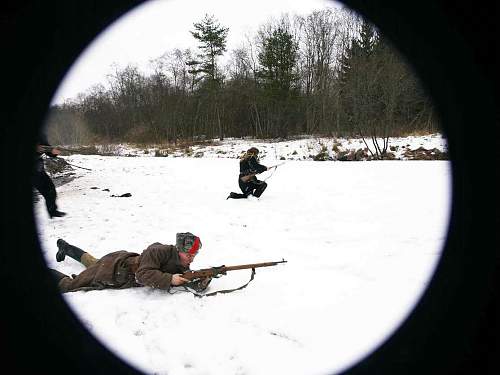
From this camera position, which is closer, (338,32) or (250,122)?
(338,32)

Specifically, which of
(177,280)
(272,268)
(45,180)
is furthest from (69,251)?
(45,180)

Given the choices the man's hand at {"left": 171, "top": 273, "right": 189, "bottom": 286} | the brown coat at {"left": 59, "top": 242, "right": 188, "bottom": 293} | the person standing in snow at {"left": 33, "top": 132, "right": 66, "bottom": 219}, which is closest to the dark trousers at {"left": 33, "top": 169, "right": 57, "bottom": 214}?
the person standing in snow at {"left": 33, "top": 132, "right": 66, "bottom": 219}

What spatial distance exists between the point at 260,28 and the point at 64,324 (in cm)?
3316

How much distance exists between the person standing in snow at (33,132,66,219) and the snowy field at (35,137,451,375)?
31 cm

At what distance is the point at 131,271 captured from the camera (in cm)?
365

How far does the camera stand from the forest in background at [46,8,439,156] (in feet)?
56.2

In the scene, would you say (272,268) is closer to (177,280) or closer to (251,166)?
(177,280)

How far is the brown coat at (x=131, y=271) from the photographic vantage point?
339 cm

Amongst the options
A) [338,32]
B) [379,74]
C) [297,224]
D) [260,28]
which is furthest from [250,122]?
[297,224]

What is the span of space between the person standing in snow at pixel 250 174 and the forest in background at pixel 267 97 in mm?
8969

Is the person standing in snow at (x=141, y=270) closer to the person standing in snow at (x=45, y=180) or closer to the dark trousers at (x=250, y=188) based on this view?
the person standing in snow at (x=45, y=180)

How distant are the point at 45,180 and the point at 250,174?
205 inches

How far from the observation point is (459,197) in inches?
93.8

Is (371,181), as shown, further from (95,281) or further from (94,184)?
(94,184)
